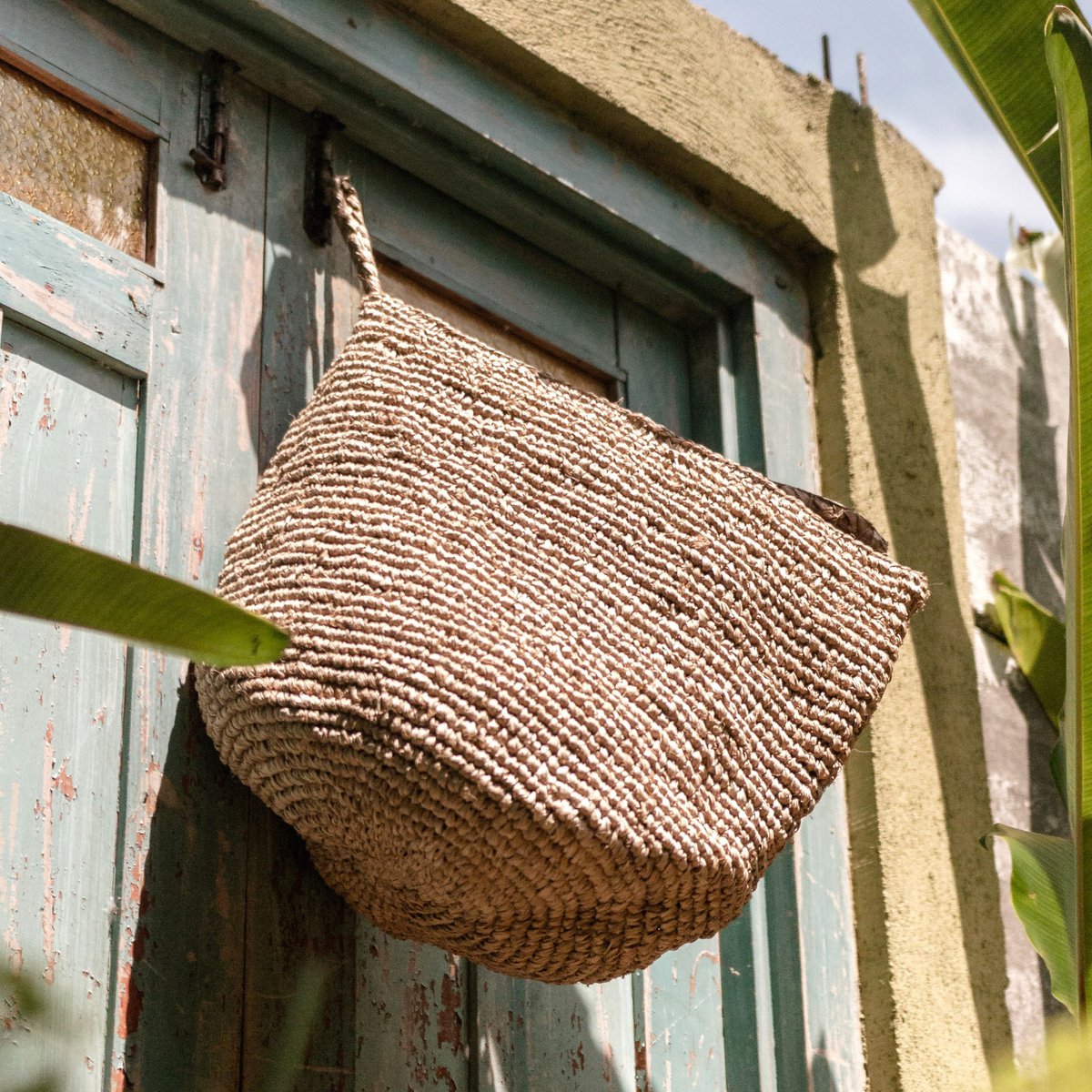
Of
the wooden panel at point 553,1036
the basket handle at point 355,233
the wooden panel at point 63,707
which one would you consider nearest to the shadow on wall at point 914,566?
the wooden panel at point 553,1036

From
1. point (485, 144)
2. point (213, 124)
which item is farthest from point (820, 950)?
point (213, 124)

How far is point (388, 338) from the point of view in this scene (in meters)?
1.42

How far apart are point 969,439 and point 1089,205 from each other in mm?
894

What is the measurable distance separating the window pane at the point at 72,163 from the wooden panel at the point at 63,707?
6.3 inches

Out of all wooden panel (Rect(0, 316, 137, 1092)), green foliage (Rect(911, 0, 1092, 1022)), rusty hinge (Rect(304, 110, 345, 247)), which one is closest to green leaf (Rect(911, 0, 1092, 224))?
green foliage (Rect(911, 0, 1092, 1022))

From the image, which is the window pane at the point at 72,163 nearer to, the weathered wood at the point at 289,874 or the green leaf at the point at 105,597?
the weathered wood at the point at 289,874

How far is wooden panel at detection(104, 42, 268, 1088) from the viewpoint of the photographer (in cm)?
135

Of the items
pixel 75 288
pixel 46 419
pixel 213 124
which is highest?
pixel 213 124

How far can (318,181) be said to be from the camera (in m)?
1.75

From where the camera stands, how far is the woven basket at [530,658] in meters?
1.19

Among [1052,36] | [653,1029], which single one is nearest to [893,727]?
[653,1029]

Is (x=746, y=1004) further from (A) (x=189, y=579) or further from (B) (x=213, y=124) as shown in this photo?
(B) (x=213, y=124)

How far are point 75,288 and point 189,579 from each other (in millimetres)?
288

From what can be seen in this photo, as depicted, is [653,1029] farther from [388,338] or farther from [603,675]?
[388,338]
